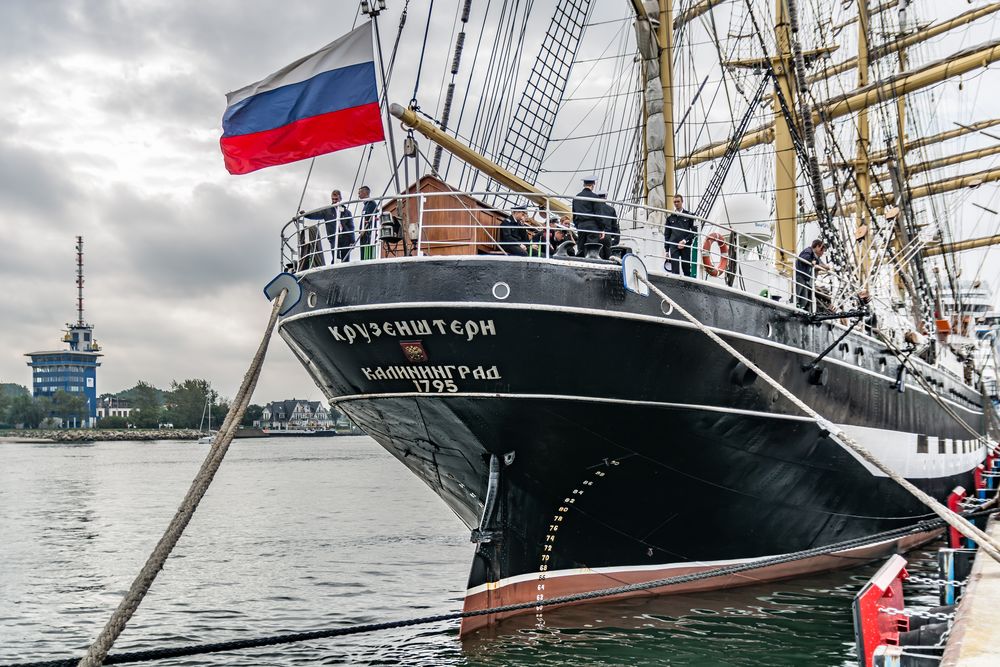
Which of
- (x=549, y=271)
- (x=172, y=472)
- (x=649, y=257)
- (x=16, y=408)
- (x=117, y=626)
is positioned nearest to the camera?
(x=117, y=626)

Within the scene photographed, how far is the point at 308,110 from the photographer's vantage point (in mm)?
11359

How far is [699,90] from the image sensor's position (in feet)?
80.1

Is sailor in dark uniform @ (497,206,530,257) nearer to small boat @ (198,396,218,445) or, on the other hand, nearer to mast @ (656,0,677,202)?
mast @ (656,0,677,202)

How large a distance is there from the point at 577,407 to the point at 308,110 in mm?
4711

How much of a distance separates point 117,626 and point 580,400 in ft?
19.1

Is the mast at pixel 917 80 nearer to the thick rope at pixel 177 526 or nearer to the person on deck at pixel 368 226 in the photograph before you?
the person on deck at pixel 368 226

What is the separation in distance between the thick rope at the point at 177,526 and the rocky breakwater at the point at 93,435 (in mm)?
154645

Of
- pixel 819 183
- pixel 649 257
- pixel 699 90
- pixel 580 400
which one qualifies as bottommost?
pixel 580 400

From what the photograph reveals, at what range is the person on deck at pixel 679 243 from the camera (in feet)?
38.1

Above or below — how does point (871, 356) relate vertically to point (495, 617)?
above

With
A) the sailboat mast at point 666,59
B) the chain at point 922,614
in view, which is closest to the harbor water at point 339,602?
the chain at point 922,614

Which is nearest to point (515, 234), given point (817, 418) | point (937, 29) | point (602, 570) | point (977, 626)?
point (817, 418)

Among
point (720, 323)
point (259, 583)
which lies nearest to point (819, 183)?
point (720, 323)

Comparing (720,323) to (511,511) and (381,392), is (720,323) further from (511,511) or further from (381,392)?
(381,392)
